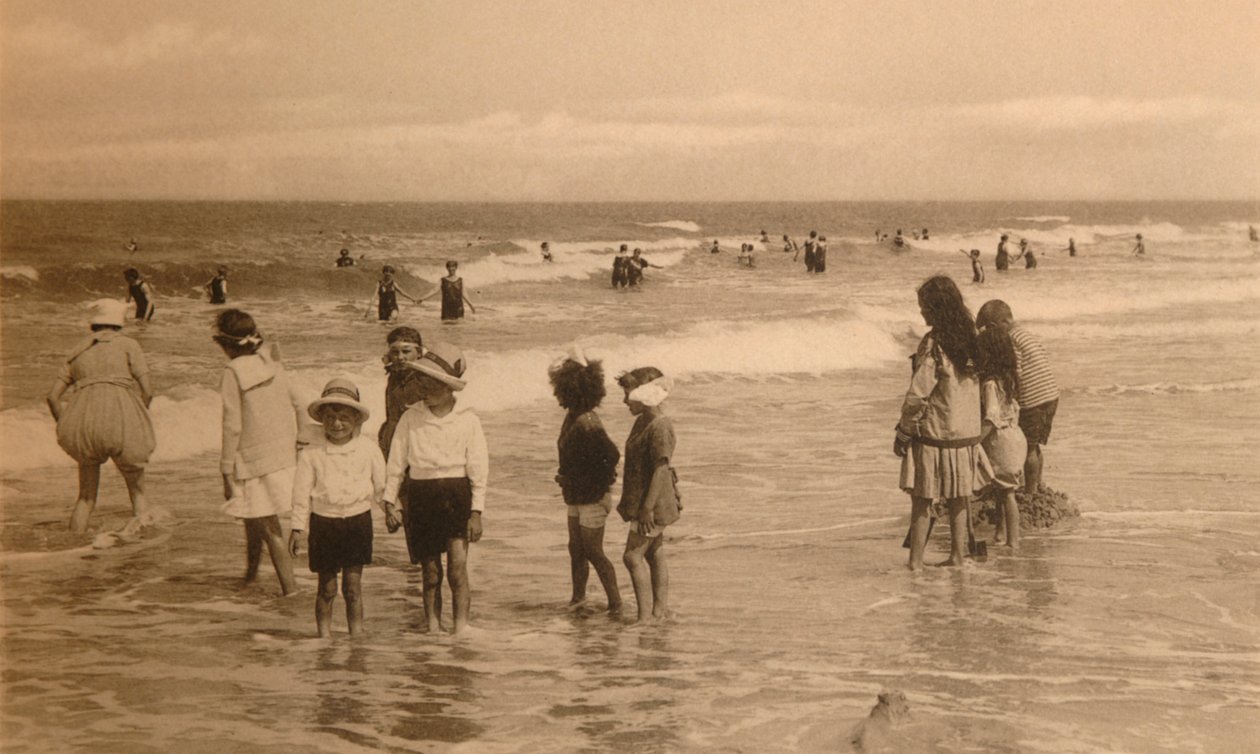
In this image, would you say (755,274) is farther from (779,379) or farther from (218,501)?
(218,501)

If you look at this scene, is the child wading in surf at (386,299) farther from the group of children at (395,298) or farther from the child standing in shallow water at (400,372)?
the child standing in shallow water at (400,372)

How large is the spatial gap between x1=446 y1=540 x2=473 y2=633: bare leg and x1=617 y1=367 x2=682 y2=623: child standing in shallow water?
629mm

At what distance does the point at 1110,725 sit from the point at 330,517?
9.28 feet

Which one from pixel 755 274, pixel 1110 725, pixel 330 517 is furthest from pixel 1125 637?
pixel 755 274

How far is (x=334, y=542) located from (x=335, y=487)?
207 millimetres

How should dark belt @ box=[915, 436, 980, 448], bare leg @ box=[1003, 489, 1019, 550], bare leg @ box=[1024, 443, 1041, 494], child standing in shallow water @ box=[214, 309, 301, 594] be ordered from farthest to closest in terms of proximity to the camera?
bare leg @ box=[1024, 443, 1041, 494] < bare leg @ box=[1003, 489, 1019, 550] < dark belt @ box=[915, 436, 980, 448] < child standing in shallow water @ box=[214, 309, 301, 594]

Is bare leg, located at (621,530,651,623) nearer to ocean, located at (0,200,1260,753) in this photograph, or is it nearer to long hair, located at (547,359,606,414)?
ocean, located at (0,200,1260,753)

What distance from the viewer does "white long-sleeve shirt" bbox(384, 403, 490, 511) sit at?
451 cm

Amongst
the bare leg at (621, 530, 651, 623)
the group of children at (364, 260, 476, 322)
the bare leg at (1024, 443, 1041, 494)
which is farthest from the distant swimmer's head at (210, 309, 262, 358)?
the group of children at (364, 260, 476, 322)

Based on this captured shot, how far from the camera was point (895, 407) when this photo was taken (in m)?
9.05

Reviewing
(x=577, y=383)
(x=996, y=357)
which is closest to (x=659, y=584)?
(x=577, y=383)

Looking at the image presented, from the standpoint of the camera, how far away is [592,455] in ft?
15.6

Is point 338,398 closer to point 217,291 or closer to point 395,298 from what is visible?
point 217,291

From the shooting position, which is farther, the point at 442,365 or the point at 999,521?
the point at 999,521
